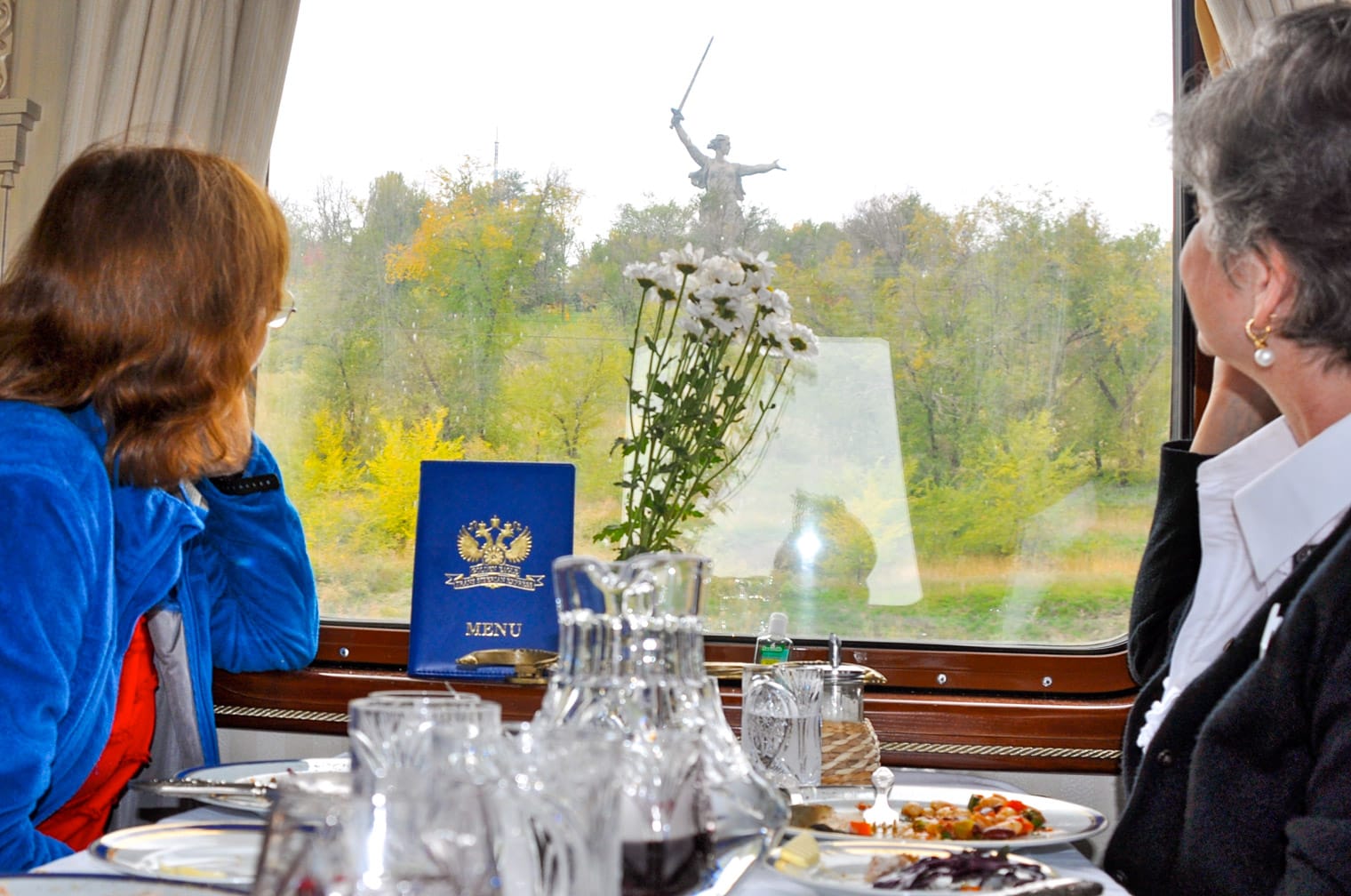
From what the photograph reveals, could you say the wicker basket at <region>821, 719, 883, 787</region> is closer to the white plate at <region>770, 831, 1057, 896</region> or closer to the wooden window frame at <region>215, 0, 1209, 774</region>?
the white plate at <region>770, 831, 1057, 896</region>

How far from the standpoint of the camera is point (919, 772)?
1.67 m

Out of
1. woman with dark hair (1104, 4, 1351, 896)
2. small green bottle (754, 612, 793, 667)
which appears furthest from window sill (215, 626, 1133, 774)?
woman with dark hair (1104, 4, 1351, 896)

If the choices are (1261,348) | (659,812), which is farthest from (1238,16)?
(659,812)

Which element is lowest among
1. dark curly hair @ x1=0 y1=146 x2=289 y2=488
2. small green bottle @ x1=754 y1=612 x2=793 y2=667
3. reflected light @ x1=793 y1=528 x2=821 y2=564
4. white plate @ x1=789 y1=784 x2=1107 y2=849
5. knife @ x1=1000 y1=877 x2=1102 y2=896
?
knife @ x1=1000 y1=877 x2=1102 y2=896

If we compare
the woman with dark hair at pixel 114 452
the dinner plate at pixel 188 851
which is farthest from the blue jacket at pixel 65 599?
the dinner plate at pixel 188 851

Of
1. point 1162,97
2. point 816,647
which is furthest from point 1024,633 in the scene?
point 1162,97

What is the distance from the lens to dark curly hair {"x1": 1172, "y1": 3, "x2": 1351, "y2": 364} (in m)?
1.21

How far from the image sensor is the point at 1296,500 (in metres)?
1.29

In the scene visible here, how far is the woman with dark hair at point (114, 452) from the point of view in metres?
1.48

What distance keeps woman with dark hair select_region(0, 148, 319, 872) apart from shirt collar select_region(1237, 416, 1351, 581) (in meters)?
1.34

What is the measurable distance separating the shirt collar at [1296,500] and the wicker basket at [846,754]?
1.66ft

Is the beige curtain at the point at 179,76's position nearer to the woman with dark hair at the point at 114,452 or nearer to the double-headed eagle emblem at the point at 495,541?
the woman with dark hair at the point at 114,452

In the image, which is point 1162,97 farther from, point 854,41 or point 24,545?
point 24,545

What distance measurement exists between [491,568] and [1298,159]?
56.4 inches
